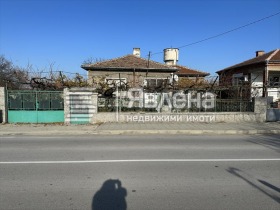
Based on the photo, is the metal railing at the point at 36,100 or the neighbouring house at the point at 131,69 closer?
the metal railing at the point at 36,100

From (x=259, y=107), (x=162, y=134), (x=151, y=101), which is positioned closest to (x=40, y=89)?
(x=151, y=101)

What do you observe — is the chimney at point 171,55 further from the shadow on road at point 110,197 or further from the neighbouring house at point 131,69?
the shadow on road at point 110,197

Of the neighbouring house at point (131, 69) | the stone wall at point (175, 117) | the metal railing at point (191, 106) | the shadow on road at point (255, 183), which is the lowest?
the shadow on road at point (255, 183)

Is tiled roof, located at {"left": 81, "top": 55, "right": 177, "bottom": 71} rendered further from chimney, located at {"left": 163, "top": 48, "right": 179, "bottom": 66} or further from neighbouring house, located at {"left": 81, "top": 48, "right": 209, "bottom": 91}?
chimney, located at {"left": 163, "top": 48, "right": 179, "bottom": 66}

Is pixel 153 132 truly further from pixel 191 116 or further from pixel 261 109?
pixel 261 109

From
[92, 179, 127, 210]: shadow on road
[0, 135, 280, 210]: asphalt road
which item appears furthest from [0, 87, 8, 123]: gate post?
[92, 179, 127, 210]: shadow on road

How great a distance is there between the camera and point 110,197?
14.5 ft

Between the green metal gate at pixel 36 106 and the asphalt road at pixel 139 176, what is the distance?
5176mm

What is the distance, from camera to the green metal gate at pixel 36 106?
14344mm

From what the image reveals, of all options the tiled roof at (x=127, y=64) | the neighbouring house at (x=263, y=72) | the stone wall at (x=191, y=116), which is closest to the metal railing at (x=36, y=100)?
the stone wall at (x=191, y=116)

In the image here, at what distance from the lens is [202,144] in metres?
9.24

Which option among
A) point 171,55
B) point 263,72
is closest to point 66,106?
point 263,72

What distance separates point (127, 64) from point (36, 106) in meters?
10.2

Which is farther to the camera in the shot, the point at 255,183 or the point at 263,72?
the point at 263,72
